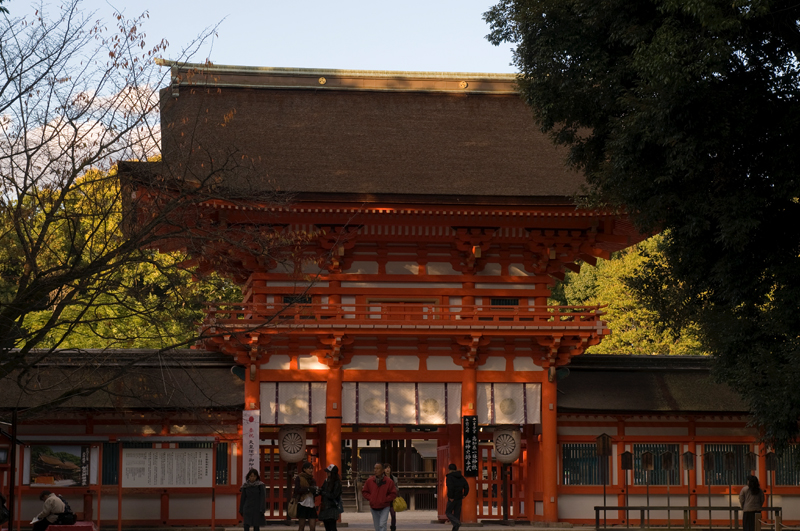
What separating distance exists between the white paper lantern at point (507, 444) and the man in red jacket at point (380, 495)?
4.94 meters

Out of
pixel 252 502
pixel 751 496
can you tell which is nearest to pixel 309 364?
pixel 252 502

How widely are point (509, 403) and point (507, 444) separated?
91cm

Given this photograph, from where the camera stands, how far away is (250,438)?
64.8 ft

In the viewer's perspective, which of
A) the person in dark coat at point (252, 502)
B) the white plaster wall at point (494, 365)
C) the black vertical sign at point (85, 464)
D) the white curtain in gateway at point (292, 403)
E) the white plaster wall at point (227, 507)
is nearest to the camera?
the person in dark coat at point (252, 502)

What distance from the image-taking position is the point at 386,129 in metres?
23.5

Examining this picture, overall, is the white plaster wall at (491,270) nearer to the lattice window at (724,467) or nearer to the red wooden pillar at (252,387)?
the red wooden pillar at (252,387)

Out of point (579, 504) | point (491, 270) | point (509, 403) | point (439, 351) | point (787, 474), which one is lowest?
point (579, 504)

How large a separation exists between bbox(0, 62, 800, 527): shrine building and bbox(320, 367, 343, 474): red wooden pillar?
0.14 feet

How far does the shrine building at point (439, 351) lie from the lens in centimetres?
2014

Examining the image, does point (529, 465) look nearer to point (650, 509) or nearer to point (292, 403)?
point (650, 509)

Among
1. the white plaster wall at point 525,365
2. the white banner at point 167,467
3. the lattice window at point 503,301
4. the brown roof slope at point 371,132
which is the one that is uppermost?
the brown roof slope at point 371,132

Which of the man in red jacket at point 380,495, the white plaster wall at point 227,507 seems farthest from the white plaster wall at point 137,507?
the man in red jacket at point 380,495

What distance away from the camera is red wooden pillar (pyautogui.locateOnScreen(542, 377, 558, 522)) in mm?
20734

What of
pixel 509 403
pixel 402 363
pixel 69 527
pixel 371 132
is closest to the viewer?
pixel 69 527
